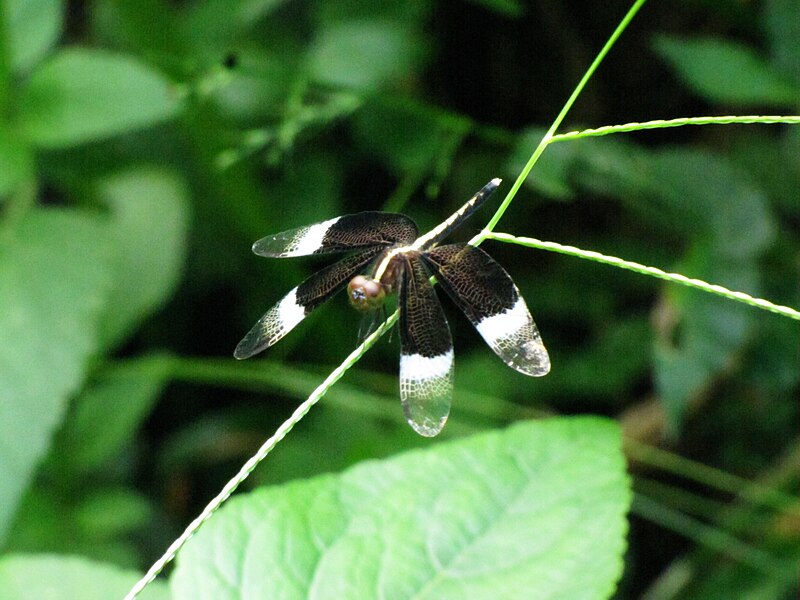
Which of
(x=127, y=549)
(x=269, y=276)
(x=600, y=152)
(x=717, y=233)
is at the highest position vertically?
(x=600, y=152)

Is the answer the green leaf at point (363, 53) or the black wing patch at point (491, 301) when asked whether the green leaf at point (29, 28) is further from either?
the black wing patch at point (491, 301)

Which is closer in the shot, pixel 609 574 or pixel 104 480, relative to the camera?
pixel 609 574

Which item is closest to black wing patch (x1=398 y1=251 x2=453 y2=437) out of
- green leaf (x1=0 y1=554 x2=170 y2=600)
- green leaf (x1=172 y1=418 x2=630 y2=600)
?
green leaf (x1=172 y1=418 x2=630 y2=600)

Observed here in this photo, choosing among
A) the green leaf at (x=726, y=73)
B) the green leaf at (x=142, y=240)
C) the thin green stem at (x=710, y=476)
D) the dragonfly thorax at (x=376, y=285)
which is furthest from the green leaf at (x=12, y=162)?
the thin green stem at (x=710, y=476)

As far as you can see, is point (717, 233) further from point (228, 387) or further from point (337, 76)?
point (228, 387)

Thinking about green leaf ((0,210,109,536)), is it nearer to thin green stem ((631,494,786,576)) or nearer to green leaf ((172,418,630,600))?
green leaf ((172,418,630,600))

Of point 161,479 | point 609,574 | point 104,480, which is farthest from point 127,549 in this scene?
point 609,574
